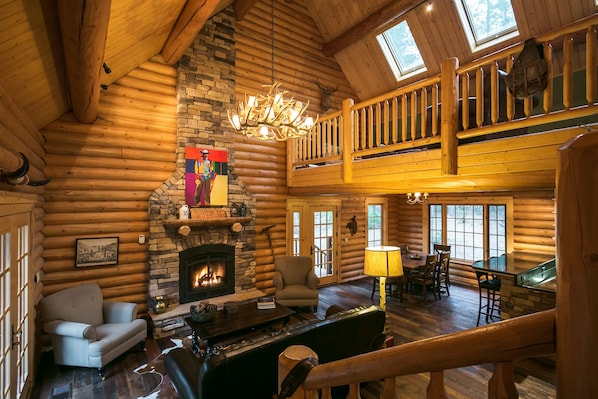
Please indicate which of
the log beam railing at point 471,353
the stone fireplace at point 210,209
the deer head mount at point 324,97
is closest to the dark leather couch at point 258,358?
the log beam railing at point 471,353

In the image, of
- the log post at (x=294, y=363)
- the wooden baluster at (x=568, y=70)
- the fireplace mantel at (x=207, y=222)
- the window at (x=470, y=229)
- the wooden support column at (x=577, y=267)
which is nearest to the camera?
the wooden support column at (x=577, y=267)

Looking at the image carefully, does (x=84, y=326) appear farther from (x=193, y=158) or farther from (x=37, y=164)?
(x=193, y=158)

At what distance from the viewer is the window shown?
7.19m

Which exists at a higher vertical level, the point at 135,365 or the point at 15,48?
the point at 15,48

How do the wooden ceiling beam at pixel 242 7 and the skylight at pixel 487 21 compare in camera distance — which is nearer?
the skylight at pixel 487 21

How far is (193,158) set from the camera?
5.33 metres

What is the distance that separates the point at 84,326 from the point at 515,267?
6203 mm

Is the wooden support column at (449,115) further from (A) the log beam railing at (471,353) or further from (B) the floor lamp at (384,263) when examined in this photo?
(A) the log beam railing at (471,353)

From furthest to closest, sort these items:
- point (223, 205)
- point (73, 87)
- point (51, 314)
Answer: point (223, 205) → point (51, 314) → point (73, 87)

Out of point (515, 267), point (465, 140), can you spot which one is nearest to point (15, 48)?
point (465, 140)

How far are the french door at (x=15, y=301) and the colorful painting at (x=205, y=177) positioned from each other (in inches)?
94.4

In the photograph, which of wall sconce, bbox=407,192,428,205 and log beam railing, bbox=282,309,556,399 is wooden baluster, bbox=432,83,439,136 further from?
wall sconce, bbox=407,192,428,205

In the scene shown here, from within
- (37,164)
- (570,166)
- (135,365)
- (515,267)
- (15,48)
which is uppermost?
(15,48)

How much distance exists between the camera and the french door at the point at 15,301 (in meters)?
2.37
